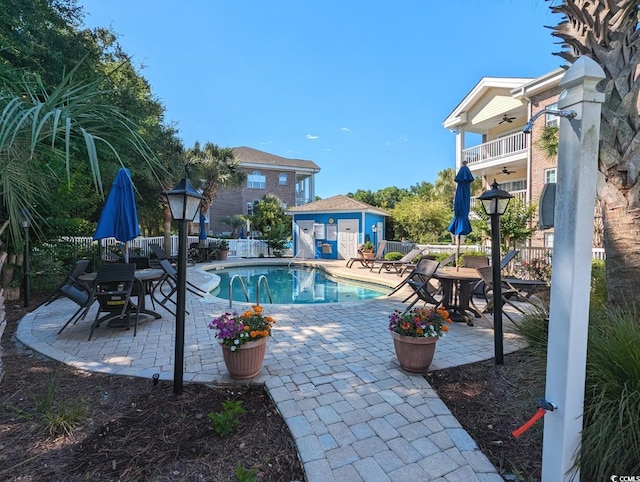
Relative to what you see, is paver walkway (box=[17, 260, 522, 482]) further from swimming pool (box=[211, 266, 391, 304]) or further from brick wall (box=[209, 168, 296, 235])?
brick wall (box=[209, 168, 296, 235])

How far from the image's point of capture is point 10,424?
2.45 metres

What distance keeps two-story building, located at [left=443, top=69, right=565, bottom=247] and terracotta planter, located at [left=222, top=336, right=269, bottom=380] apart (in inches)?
495

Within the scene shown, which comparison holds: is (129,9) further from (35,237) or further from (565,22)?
(565,22)

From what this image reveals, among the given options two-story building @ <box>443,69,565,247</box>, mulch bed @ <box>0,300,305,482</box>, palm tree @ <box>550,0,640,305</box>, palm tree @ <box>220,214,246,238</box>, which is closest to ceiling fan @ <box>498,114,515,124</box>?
two-story building @ <box>443,69,565,247</box>

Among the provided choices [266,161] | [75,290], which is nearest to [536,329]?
[75,290]

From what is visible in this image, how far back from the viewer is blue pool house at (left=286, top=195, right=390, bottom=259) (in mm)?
17875

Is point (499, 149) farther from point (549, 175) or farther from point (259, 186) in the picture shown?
point (259, 186)

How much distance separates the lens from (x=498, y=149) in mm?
15211

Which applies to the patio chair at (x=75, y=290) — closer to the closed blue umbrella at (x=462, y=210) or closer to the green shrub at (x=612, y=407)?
the green shrub at (x=612, y=407)

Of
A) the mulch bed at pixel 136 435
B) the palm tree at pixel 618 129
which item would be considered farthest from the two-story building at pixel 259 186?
the palm tree at pixel 618 129

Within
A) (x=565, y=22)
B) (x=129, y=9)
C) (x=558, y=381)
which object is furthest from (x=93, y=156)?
(x=129, y=9)

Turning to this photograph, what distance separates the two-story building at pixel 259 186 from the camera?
2588cm

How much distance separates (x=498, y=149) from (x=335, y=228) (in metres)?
9.23

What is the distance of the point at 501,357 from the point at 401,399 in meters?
1.55
